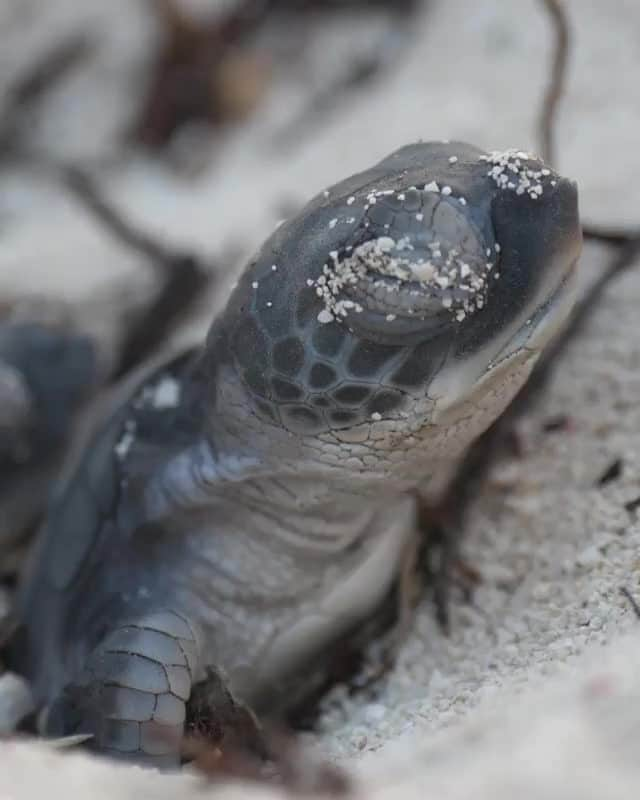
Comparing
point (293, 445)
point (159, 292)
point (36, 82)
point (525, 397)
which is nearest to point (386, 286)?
point (293, 445)

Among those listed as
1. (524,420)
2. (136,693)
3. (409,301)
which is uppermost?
(409,301)

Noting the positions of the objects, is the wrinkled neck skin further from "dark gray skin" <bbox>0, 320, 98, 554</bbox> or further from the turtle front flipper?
"dark gray skin" <bbox>0, 320, 98, 554</bbox>

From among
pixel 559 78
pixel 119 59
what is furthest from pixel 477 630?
pixel 119 59

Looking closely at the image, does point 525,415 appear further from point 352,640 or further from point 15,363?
point 15,363

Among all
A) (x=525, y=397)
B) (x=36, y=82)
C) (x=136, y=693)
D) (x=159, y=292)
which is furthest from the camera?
(x=36, y=82)

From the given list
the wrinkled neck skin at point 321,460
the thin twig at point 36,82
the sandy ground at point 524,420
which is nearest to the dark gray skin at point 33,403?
the sandy ground at point 524,420

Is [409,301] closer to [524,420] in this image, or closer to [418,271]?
[418,271]

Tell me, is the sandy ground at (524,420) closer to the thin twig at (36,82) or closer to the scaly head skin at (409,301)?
the thin twig at (36,82)
